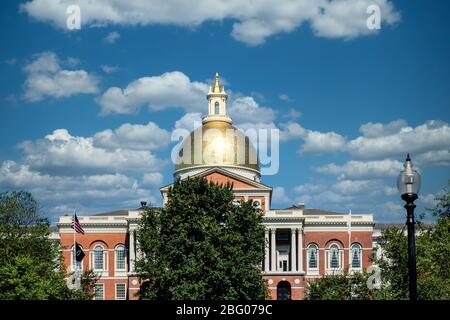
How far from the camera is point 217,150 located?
109 m

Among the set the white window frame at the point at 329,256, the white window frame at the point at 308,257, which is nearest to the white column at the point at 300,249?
the white window frame at the point at 308,257

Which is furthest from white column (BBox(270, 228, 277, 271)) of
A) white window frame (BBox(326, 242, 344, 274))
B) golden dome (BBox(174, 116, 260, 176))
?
golden dome (BBox(174, 116, 260, 176))

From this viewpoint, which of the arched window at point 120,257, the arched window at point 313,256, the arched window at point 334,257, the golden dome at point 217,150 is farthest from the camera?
the arched window at point 120,257

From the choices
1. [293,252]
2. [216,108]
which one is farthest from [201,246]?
[216,108]

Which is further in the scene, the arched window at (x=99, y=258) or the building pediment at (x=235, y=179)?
the arched window at (x=99, y=258)

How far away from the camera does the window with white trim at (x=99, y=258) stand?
10900 cm

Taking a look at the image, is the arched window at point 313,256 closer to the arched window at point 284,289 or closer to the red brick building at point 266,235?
the red brick building at point 266,235

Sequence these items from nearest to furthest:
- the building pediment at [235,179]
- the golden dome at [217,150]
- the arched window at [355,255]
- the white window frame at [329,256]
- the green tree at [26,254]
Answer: the green tree at [26,254], the building pediment at [235,179], the white window frame at [329,256], the arched window at [355,255], the golden dome at [217,150]

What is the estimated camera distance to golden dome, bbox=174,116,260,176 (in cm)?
10881

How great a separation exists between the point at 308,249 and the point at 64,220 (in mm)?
30090

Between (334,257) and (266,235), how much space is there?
9.99m
